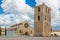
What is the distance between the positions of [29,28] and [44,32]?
533 cm

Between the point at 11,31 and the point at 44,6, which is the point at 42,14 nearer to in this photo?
the point at 44,6

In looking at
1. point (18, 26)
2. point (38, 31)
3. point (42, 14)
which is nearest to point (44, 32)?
point (38, 31)

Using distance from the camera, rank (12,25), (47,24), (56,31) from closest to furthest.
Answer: (12,25), (47,24), (56,31)

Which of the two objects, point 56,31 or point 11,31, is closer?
point 11,31

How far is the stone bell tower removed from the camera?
58.9 metres

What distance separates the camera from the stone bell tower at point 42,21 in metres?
58.9

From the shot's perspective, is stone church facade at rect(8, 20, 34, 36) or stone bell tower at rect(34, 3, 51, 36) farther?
stone bell tower at rect(34, 3, 51, 36)

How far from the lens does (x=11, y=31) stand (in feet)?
169

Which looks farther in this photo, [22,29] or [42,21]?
[42,21]

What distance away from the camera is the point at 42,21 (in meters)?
58.2

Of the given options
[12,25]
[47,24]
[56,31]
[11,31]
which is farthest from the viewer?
[56,31]

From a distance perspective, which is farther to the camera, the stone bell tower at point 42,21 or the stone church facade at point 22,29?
the stone bell tower at point 42,21

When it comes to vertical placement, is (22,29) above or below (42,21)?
below

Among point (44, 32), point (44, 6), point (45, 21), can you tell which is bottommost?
point (44, 32)
